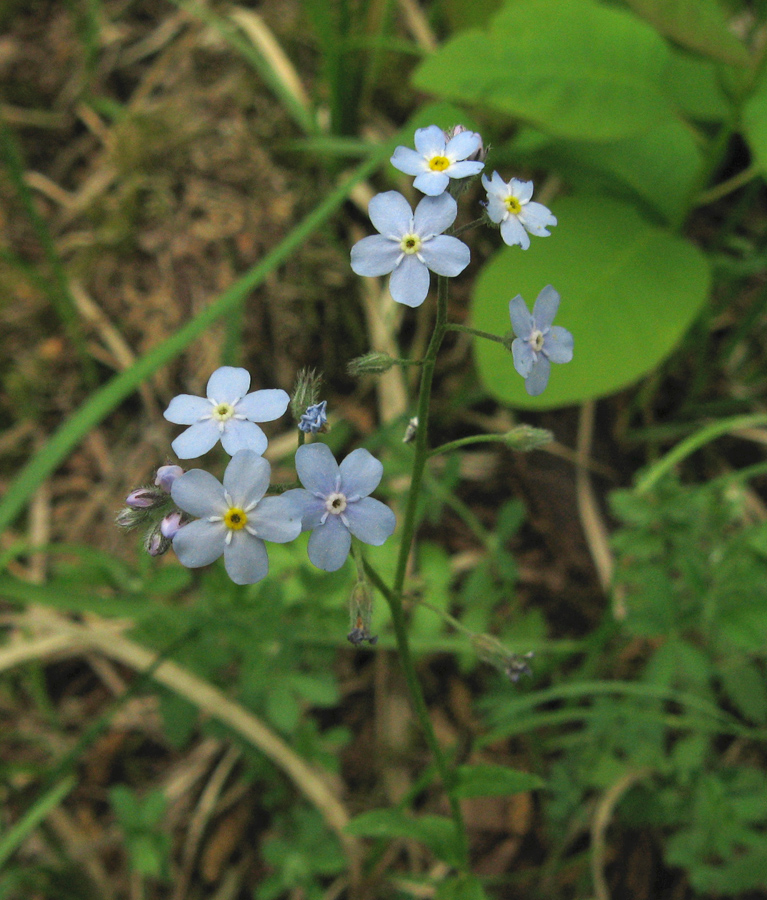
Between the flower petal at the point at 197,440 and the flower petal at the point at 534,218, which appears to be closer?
the flower petal at the point at 197,440

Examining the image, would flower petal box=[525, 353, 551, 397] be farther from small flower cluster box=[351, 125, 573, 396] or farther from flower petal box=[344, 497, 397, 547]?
flower petal box=[344, 497, 397, 547]

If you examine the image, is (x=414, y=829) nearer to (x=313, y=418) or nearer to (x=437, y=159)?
(x=313, y=418)

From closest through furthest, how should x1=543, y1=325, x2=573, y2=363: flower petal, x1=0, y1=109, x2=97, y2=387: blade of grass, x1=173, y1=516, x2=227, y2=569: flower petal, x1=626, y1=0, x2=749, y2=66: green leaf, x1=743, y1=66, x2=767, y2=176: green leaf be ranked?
x1=173, y1=516, x2=227, y2=569: flower petal < x1=543, y1=325, x2=573, y2=363: flower petal < x1=626, y1=0, x2=749, y2=66: green leaf < x1=743, y1=66, x2=767, y2=176: green leaf < x1=0, y1=109, x2=97, y2=387: blade of grass

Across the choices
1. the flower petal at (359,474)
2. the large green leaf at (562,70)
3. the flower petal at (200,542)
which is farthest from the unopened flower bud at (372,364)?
the large green leaf at (562,70)

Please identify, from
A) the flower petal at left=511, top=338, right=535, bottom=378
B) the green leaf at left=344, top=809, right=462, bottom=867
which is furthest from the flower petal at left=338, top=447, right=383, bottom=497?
the green leaf at left=344, top=809, right=462, bottom=867

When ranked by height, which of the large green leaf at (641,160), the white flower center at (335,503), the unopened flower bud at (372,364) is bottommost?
the large green leaf at (641,160)

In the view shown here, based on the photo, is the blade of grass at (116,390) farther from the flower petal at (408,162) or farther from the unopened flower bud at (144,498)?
the flower petal at (408,162)

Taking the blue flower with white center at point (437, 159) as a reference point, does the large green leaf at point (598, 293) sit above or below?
below
